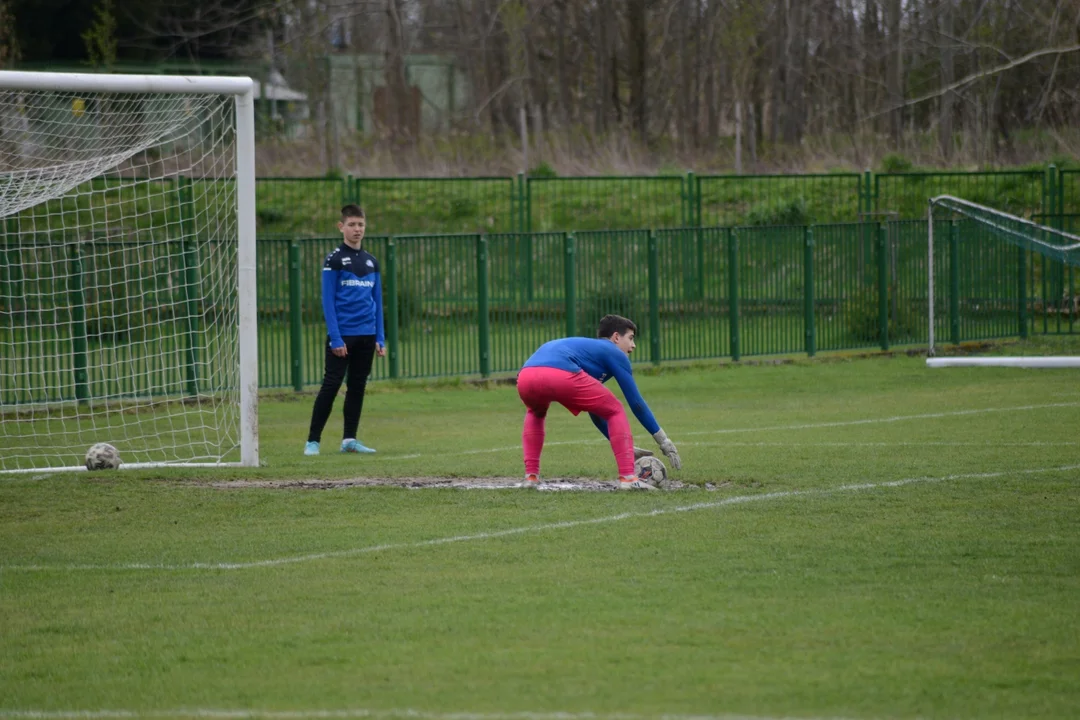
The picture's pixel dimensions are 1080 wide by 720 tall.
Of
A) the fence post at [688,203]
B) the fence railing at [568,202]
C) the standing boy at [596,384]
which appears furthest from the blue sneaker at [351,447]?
the fence post at [688,203]

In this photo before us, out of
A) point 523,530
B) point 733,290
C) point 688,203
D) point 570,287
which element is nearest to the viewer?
point 523,530

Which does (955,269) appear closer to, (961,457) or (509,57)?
(961,457)

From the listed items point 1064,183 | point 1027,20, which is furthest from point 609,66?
point 1064,183

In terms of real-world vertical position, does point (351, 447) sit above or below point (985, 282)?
below

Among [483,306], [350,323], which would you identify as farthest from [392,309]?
[350,323]

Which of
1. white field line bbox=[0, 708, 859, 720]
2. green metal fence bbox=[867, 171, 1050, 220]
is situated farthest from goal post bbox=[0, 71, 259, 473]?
green metal fence bbox=[867, 171, 1050, 220]

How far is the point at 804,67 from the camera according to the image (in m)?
38.2

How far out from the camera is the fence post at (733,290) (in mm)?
20844

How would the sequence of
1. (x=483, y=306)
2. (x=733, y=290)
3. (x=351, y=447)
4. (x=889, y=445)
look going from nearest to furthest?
(x=889, y=445)
(x=351, y=447)
(x=483, y=306)
(x=733, y=290)

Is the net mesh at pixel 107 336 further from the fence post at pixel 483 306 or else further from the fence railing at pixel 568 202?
the fence railing at pixel 568 202

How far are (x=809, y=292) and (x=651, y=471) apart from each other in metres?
11.8

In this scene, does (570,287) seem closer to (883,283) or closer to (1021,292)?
(883,283)

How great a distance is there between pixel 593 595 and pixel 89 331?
41.6 ft

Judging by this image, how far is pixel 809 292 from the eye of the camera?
21203mm
